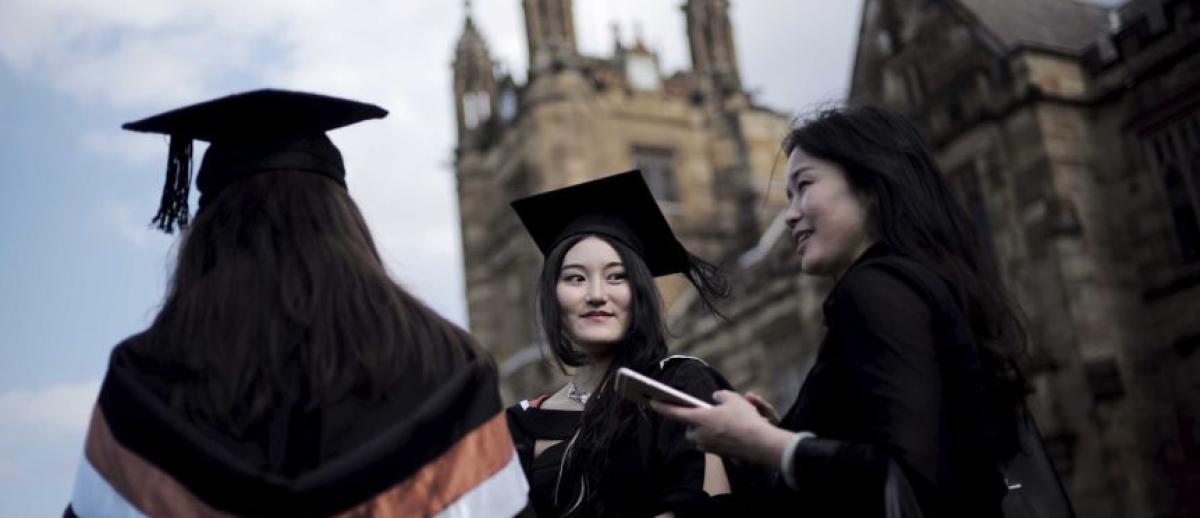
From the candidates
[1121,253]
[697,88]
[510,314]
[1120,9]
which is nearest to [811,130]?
[1121,253]

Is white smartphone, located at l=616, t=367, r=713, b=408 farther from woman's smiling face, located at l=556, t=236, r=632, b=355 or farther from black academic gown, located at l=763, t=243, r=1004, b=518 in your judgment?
woman's smiling face, located at l=556, t=236, r=632, b=355

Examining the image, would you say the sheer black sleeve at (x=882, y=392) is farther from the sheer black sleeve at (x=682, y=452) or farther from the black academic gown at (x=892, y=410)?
the sheer black sleeve at (x=682, y=452)

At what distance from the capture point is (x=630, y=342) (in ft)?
13.9

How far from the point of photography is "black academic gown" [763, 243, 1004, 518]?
106 inches

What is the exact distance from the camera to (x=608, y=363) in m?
4.27

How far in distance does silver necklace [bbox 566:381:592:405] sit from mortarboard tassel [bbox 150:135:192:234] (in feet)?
5.04

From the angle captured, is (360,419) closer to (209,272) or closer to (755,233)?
(209,272)

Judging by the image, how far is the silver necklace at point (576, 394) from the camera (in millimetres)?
4223

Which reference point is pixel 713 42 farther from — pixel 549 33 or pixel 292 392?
pixel 292 392

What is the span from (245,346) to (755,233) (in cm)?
2641

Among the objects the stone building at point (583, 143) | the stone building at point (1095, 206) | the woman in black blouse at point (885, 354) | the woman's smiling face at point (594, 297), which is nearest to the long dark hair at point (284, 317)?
the woman in black blouse at point (885, 354)

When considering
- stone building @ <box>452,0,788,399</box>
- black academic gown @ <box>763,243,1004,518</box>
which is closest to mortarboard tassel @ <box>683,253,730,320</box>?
black academic gown @ <box>763,243,1004,518</box>

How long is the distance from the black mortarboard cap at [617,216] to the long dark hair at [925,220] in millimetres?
1178

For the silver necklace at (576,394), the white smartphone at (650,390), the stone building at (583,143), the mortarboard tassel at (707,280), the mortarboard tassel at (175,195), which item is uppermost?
the stone building at (583,143)
